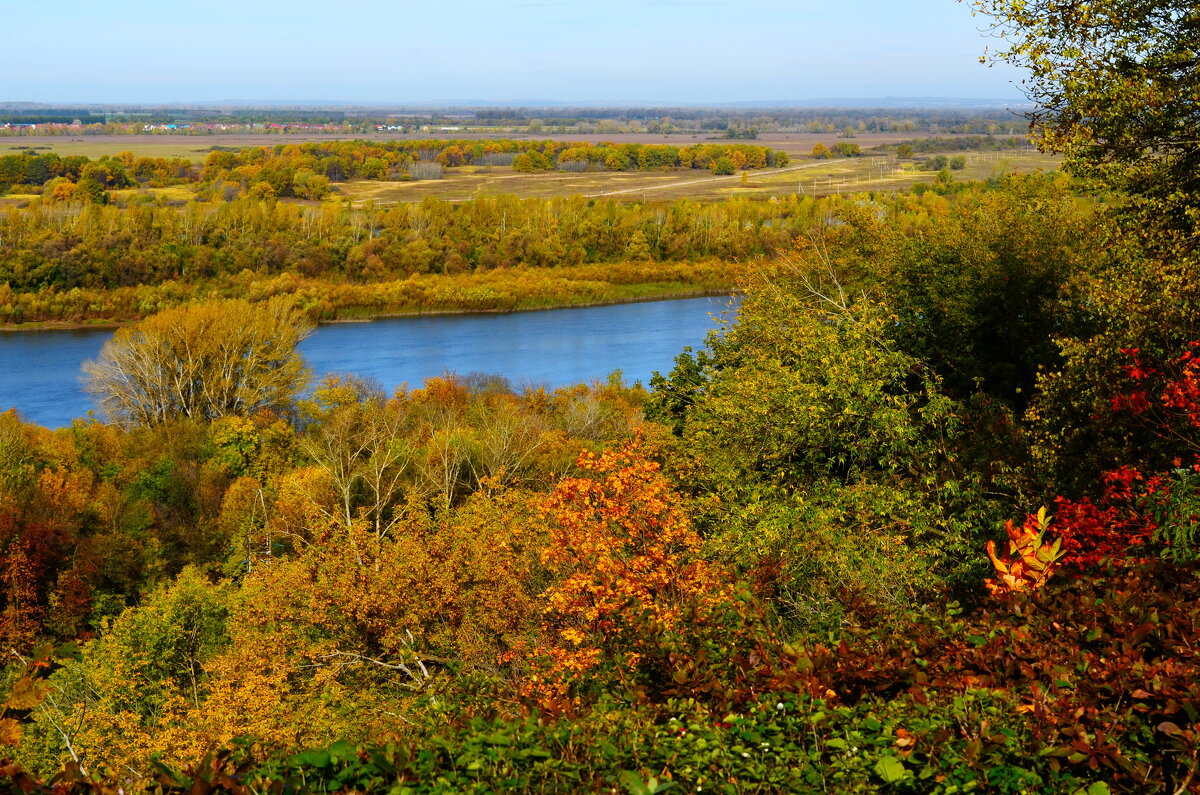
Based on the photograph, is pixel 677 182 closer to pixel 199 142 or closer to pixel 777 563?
pixel 199 142

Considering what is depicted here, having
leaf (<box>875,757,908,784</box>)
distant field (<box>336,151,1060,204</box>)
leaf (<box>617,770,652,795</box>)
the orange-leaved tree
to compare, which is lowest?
the orange-leaved tree

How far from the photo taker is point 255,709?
27.1 ft

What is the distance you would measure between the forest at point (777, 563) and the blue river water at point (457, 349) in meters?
10.3

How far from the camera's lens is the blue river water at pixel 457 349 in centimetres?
3050

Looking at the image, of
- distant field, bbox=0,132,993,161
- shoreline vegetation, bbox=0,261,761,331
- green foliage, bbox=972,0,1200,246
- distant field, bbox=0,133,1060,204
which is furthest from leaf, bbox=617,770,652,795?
distant field, bbox=0,132,993,161

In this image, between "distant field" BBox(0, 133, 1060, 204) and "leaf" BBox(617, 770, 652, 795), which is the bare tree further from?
"distant field" BBox(0, 133, 1060, 204)

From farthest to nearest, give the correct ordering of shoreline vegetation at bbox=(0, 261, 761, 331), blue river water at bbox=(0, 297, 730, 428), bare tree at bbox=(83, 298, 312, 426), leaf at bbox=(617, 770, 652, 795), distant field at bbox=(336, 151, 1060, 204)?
1. distant field at bbox=(336, 151, 1060, 204)
2. shoreline vegetation at bbox=(0, 261, 761, 331)
3. blue river water at bbox=(0, 297, 730, 428)
4. bare tree at bbox=(83, 298, 312, 426)
5. leaf at bbox=(617, 770, 652, 795)

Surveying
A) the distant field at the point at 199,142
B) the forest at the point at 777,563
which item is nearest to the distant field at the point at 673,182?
the distant field at the point at 199,142

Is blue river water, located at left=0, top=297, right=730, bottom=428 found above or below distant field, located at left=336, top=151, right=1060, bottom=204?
below

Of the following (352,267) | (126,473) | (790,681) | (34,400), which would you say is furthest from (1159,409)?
(352,267)

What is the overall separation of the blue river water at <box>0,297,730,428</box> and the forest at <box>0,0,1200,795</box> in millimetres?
10251

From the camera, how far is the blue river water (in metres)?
30.5

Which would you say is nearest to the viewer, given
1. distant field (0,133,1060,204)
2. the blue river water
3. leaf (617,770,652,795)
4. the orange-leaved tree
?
leaf (617,770,652,795)

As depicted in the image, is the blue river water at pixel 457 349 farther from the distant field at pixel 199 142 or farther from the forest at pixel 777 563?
the distant field at pixel 199 142
